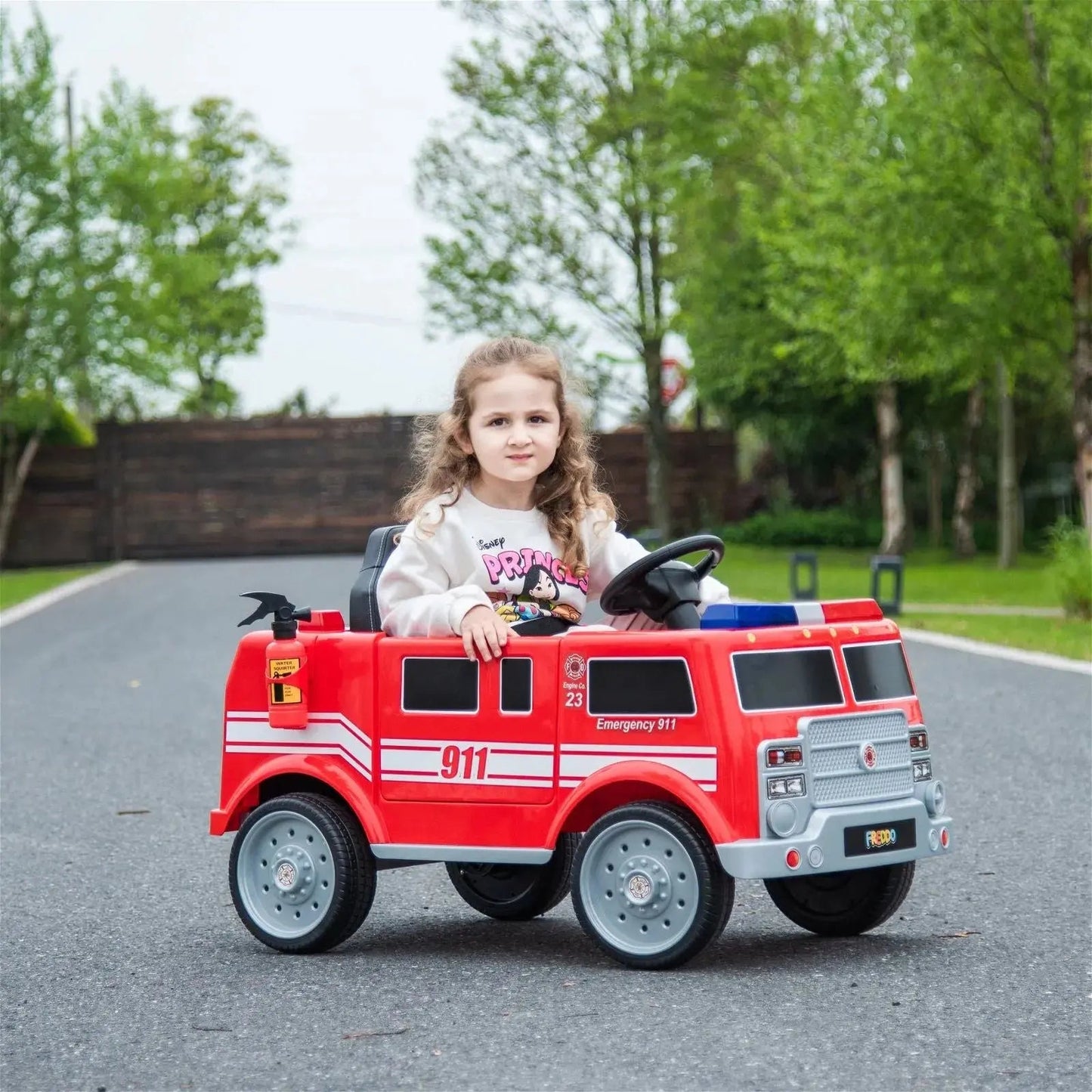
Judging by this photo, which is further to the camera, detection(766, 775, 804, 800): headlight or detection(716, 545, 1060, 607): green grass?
detection(716, 545, 1060, 607): green grass

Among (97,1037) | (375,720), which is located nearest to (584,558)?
(375,720)

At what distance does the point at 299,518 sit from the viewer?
39.8 m

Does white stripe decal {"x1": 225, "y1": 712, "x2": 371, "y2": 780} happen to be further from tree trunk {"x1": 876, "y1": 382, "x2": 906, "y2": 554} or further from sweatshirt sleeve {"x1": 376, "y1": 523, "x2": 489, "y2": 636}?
tree trunk {"x1": 876, "y1": 382, "x2": 906, "y2": 554}

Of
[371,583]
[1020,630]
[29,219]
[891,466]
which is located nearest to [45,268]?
[29,219]

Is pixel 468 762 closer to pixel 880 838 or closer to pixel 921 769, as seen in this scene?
pixel 880 838

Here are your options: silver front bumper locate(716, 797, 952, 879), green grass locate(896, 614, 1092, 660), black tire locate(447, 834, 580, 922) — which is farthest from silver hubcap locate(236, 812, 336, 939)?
green grass locate(896, 614, 1092, 660)

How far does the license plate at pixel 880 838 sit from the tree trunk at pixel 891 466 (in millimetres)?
31723

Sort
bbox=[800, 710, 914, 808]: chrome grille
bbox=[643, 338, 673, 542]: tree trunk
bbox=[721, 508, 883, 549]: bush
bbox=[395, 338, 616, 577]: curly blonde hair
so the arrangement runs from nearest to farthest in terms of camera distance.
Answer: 1. bbox=[800, 710, 914, 808]: chrome grille
2. bbox=[395, 338, 616, 577]: curly blonde hair
3. bbox=[643, 338, 673, 542]: tree trunk
4. bbox=[721, 508, 883, 549]: bush

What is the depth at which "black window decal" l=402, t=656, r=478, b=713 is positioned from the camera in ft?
17.9

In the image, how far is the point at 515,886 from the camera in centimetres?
616

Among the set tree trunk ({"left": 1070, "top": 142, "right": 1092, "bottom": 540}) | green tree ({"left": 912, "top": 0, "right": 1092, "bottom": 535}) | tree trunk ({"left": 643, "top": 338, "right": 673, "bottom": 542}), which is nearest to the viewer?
A: green tree ({"left": 912, "top": 0, "right": 1092, "bottom": 535})

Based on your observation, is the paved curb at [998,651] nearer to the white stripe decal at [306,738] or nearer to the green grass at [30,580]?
the white stripe decal at [306,738]

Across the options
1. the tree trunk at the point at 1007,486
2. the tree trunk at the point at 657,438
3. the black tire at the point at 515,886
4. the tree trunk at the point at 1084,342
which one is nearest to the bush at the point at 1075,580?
the tree trunk at the point at 1084,342

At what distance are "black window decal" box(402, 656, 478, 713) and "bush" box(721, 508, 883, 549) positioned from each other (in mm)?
36064
